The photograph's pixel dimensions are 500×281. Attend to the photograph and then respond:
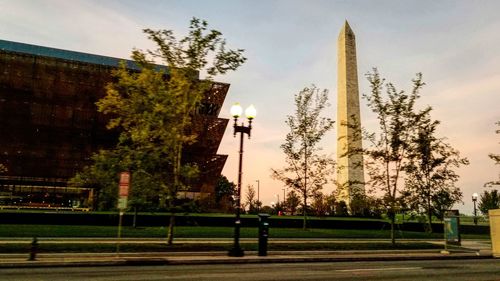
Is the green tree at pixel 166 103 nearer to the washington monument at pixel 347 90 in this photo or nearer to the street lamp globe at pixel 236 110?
the street lamp globe at pixel 236 110

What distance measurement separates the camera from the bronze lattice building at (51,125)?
225 ft

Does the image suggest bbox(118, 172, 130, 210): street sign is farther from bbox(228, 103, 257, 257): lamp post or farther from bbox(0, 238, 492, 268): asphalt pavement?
bbox(228, 103, 257, 257): lamp post

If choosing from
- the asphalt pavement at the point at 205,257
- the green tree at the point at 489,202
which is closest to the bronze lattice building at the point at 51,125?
the green tree at the point at 489,202

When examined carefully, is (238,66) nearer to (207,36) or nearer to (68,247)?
(207,36)

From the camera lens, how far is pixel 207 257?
1600 cm

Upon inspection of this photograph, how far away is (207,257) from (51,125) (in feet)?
209

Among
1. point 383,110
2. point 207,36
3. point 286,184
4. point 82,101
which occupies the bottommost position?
point 286,184

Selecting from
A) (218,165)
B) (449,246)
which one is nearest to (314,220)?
(449,246)

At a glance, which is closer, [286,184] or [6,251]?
[6,251]

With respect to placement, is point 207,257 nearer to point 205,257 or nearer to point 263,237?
point 205,257

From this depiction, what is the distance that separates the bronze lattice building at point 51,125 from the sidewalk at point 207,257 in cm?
5050

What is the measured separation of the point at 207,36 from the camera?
19.5 m

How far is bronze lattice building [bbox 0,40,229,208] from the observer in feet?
225

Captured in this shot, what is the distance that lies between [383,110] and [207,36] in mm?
11383
